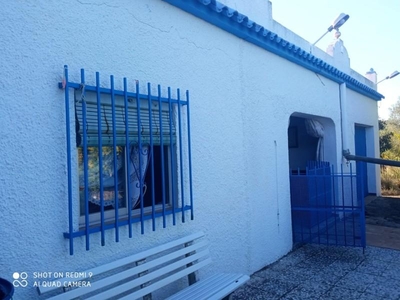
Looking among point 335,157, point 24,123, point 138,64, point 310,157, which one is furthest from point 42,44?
point 310,157

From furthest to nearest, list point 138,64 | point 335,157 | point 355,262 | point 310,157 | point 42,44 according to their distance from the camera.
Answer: point 310,157 → point 335,157 → point 355,262 → point 138,64 → point 42,44

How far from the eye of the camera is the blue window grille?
9.67 ft

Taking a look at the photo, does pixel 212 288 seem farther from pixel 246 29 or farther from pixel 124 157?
pixel 246 29

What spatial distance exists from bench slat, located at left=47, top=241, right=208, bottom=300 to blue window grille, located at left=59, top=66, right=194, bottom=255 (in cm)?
30

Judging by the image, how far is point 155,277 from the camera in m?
3.35

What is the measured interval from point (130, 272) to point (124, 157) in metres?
1.09

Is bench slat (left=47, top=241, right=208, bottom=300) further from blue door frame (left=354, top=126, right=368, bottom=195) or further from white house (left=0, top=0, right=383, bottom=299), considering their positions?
blue door frame (left=354, top=126, right=368, bottom=195)

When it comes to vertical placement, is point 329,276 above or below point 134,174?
below

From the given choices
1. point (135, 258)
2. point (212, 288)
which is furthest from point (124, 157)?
point (212, 288)

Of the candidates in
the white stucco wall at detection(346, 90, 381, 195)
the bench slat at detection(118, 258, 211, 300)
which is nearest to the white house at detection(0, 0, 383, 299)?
the bench slat at detection(118, 258, 211, 300)

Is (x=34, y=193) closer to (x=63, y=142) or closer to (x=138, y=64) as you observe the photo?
(x=63, y=142)

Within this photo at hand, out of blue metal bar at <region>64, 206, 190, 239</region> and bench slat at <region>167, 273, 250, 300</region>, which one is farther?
bench slat at <region>167, 273, 250, 300</region>

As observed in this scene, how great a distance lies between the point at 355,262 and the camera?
5.51m

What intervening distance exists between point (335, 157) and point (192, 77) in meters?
Result: 5.51
